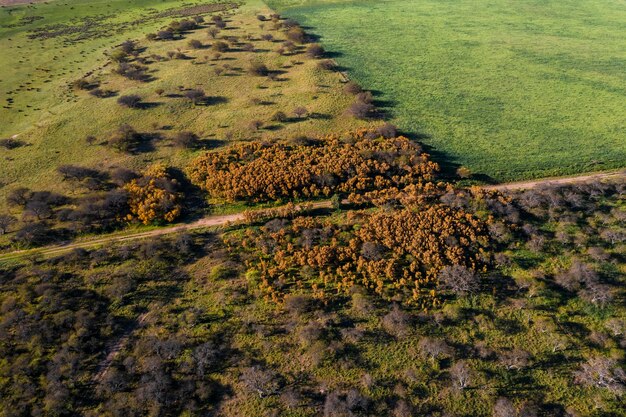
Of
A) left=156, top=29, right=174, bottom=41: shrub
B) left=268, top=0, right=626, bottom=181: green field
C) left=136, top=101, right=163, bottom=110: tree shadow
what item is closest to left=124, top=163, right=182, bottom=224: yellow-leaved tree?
left=136, top=101, right=163, bottom=110: tree shadow

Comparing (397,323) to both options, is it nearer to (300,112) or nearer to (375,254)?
(375,254)

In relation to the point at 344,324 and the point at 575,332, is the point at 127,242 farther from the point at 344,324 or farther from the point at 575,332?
the point at 575,332

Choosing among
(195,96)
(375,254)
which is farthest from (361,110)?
(375,254)

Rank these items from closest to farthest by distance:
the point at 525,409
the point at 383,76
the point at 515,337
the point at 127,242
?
the point at 525,409 < the point at 515,337 < the point at 127,242 < the point at 383,76

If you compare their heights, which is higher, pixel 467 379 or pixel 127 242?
pixel 127 242

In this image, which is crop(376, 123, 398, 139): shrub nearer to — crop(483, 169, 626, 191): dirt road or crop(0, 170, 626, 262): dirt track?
crop(483, 169, 626, 191): dirt road

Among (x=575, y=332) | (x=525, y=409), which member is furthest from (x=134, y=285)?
(x=575, y=332)
